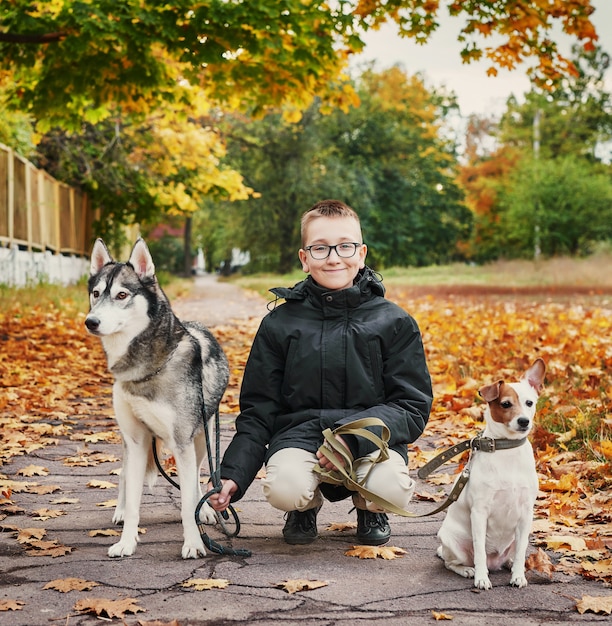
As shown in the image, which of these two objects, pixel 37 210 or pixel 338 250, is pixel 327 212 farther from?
pixel 37 210

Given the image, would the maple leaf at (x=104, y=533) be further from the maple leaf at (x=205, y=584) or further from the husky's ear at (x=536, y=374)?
the husky's ear at (x=536, y=374)

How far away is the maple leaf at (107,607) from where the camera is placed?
10.1ft

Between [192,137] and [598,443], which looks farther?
[192,137]

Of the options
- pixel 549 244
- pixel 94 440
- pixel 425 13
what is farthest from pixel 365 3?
pixel 549 244

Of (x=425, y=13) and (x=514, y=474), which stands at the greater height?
(x=425, y=13)

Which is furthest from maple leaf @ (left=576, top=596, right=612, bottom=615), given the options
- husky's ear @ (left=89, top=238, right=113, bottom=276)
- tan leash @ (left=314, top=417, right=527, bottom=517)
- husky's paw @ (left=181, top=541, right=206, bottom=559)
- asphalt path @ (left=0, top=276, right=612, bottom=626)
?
husky's ear @ (left=89, top=238, right=113, bottom=276)

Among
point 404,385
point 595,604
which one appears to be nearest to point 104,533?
point 404,385

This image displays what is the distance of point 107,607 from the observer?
311 cm

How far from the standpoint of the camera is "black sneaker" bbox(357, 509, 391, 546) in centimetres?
402

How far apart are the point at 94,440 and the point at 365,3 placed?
8109mm

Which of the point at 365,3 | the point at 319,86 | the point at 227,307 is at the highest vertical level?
the point at 365,3

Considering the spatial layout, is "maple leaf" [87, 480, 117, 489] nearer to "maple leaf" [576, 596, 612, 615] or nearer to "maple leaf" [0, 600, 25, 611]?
"maple leaf" [0, 600, 25, 611]

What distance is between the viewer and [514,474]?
3346mm

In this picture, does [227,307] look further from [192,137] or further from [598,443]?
[598,443]
